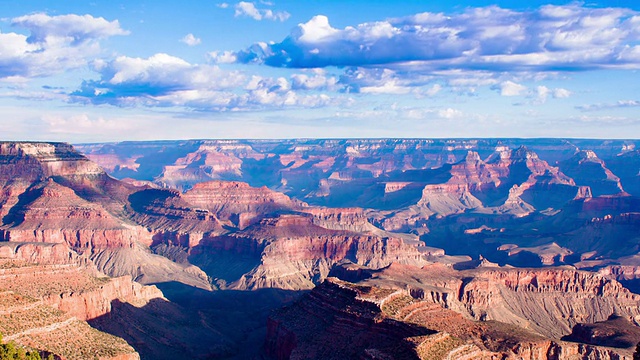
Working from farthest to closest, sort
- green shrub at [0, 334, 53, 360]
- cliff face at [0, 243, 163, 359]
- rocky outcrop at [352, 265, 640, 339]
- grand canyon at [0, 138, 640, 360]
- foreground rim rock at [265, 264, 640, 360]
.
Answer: rocky outcrop at [352, 265, 640, 339] < grand canyon at [0, 138, 640, 360] < foreground rim rock at [265, 264, 640, 360] < cliff face at [0, 243, 163, 359] < green shrub at [0, 334, 53, 360]

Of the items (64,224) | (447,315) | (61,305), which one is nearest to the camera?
(447,315)

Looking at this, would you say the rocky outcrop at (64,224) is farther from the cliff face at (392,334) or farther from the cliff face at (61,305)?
the cliff face at (392,334)

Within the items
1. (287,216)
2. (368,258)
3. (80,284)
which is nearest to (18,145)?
(287,216)

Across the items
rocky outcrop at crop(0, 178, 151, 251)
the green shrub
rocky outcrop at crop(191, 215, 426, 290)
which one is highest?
the green shrub

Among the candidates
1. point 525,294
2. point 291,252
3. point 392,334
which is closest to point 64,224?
point 291,252

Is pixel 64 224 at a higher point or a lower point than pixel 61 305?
lower

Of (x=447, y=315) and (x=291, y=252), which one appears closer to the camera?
(x=447, y=315)

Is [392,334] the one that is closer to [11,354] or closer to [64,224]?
[11,354]

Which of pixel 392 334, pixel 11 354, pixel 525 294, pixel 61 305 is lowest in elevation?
pixel 525 294

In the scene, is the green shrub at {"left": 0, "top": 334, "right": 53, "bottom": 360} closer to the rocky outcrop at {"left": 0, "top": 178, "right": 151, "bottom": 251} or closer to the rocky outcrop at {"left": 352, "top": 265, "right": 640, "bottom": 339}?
the rocky outcrop at {"left": 352, "top": 265, "right": 640, "bottom": 339}

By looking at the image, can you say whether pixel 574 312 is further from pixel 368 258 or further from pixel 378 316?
pixel 378 316

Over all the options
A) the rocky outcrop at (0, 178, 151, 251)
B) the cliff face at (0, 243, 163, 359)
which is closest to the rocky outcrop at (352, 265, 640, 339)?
the cliff face at (0, 243, 163, 359)

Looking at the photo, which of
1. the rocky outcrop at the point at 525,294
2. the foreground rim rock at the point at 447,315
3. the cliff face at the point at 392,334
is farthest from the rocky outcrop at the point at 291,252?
the cliff face at the point at 392,334
